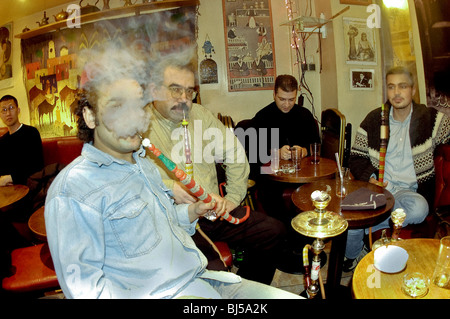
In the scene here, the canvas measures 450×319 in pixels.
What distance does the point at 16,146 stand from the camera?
11.2 ft

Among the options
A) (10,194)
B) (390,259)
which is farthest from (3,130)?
(390,259)

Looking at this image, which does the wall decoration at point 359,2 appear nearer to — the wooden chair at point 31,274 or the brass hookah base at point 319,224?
the brass hookah base at point 319,224

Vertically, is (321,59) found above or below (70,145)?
above

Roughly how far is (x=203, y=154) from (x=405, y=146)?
175cm

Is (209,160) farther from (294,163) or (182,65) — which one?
(294,163)

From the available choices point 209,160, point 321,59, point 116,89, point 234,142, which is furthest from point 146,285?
point 321,59

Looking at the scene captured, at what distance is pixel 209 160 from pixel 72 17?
371 cm

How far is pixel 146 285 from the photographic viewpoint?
110 centimetres

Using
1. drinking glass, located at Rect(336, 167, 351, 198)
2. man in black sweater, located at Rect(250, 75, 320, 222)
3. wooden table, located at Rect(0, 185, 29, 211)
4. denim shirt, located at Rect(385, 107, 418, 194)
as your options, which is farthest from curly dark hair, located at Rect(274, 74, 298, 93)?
wooden table, located at Rect(0, 185, 29, 211)

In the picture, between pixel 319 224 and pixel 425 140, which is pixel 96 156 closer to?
pixel 319 224

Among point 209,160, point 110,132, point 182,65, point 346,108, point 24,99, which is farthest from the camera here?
point 24,99

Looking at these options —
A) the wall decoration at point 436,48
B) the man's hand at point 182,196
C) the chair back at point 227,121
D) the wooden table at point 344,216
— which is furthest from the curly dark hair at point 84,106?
the wall decoration at point 436,48

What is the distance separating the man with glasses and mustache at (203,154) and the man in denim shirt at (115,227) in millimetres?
547

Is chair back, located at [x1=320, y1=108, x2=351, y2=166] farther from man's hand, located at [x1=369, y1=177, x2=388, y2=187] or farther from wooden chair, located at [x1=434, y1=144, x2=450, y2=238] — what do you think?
wooden chair, located at [x1=434, y1=144, x2=450, y2=238]
